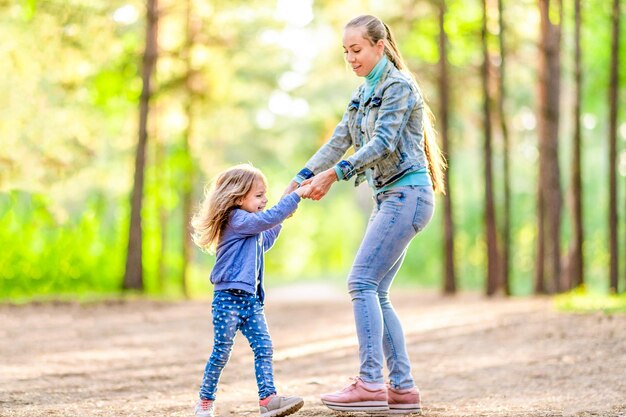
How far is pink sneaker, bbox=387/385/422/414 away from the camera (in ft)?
18.1

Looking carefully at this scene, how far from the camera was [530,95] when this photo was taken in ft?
99.8

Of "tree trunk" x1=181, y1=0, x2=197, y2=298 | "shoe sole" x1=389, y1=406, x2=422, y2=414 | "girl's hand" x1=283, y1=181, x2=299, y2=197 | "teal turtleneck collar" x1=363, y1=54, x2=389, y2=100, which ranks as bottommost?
"shoe sole" x1=389, y1=406, x2=422, y2=414

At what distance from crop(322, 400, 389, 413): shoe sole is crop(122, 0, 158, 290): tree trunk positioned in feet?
47.0

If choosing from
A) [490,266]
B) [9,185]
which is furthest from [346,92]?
[9,185]

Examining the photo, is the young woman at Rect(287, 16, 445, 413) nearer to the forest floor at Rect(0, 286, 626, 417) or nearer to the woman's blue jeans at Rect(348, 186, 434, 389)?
the woman's blue jeans at Rect(348, 186, 434, 389)

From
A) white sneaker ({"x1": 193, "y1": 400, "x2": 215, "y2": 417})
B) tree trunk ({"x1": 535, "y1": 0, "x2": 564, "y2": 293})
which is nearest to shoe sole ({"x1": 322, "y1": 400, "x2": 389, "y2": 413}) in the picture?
white sneaker ({"x1": 193, "y1": 400, "x2": 215, "y2": 417})

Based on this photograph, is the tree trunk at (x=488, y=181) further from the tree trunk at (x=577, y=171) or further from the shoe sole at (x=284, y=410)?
the shoe sole at (x=284, y=410)

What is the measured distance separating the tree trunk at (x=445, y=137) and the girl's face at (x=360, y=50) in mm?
15823

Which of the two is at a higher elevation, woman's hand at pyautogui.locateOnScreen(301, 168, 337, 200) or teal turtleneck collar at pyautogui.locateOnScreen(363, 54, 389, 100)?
teal turtleneck collar at pyautogui.locateOnScreen(363, 54, 389, 100)

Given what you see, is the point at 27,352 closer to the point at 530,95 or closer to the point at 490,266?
the point at 490,266

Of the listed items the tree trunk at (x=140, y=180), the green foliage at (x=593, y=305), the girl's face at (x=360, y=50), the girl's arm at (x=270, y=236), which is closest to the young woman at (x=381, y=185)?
the girl's face at (x=360, y=50)

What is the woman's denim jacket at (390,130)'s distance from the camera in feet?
17.2

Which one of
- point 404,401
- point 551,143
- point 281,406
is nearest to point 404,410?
point 404,401

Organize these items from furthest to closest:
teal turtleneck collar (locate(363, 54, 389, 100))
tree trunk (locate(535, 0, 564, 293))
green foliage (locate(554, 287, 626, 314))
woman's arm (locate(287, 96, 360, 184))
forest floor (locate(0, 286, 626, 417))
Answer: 1. tree trunk (locate(535, 0, 564, 293))
2. green foliage (locate(554, 287, 626, 314))
3. forest floor (locate(0, 286, 626, 417))
4. woman's arm (locate(287, 96, 360, 184))
5. teal turtleneck collar (locate(363, 54, 389, 100))
